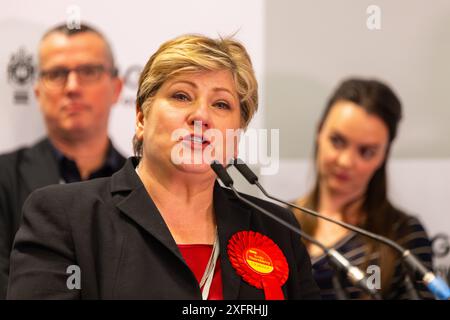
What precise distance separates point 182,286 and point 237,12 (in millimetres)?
1244

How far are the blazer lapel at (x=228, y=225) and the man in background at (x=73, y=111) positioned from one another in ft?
→ 2.50

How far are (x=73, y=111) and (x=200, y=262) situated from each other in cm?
104

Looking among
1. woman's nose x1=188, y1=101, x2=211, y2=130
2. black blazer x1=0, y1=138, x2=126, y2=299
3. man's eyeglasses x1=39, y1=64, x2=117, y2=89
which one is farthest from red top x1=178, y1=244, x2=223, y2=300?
man's eyeglasses x1=39, y1=64, x2=117, y2=89

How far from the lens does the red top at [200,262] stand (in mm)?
1392

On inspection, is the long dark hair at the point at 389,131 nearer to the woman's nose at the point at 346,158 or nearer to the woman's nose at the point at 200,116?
the woman's nose at the point at 346,158

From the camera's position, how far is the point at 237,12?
90.1 inches

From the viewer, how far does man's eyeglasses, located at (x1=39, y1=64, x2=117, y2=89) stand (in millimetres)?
2252

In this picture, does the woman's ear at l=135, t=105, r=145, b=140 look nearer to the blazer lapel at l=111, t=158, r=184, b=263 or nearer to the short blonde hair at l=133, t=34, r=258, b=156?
the short blonde hair at l=133, t=34, r=258, b=156

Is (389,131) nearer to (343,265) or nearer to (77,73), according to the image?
(77,73)

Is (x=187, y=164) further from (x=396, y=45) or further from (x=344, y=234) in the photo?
(x=396, y=45)

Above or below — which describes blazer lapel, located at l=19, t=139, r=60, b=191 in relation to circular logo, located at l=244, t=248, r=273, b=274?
above
